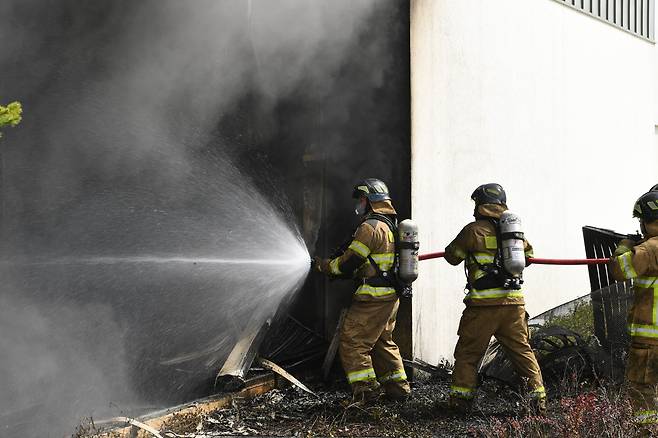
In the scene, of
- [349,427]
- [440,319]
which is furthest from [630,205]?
[349,427]

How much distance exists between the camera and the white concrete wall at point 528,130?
7.08 metres

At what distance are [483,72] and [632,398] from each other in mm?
4063

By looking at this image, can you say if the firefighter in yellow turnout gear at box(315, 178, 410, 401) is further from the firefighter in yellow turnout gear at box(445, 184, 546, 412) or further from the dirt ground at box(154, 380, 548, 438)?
the firefighter in yellow turnout gear at box(445, 184, 546, 412)

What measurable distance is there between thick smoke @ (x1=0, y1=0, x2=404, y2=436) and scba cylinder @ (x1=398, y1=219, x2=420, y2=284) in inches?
37.2

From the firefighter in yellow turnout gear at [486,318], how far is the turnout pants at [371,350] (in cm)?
49

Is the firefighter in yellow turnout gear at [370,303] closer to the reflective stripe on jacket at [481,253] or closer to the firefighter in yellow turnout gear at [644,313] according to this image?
the reflective stripe on jacket at [481,253]

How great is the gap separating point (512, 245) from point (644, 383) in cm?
124

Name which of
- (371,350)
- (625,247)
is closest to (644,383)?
(625,247)

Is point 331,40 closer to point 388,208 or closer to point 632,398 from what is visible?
point 388,208

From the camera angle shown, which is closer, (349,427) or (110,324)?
(349,427)

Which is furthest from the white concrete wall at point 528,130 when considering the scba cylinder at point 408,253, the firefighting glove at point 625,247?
the firefighting glove at point 625,247

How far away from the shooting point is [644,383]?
4898 mm

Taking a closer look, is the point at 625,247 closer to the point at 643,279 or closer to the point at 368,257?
the point at 643,279

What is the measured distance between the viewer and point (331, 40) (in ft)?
23.0
